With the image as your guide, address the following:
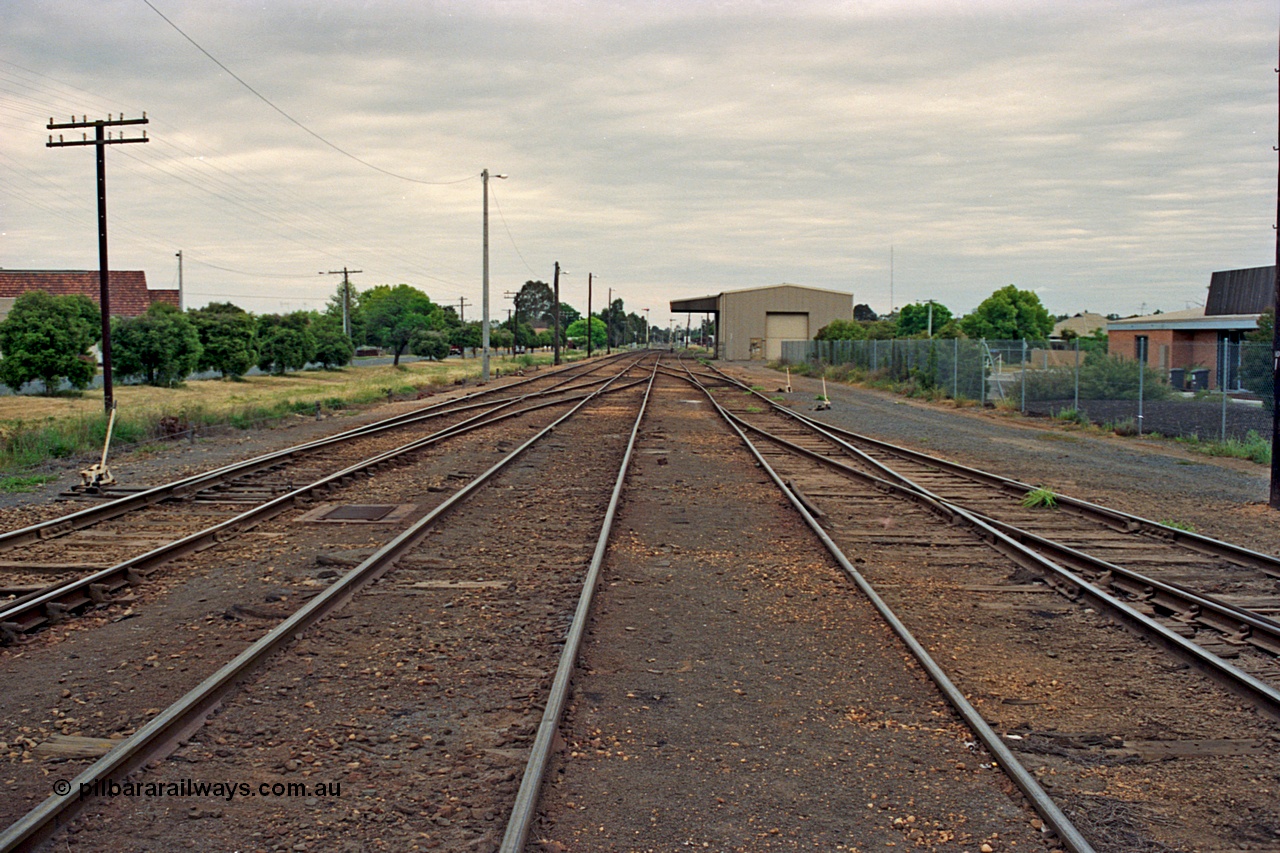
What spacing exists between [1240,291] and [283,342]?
2327 inches

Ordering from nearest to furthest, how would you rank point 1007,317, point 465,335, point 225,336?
point 225,336 → point 1007,317 → point 465,335

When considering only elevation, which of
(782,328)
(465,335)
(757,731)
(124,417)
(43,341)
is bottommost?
(757,731)

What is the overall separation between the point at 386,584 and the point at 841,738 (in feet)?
15.0

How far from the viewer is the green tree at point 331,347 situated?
73.7m

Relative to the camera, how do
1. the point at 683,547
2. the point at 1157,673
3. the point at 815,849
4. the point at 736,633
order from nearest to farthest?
the point at 815,849 → the point at 1157,673 → the point at 736,633 → the point at 683,547

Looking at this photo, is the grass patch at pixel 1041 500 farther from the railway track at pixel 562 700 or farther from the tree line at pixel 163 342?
the tree line at pixel 163 342

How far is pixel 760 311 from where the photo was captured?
10250cm

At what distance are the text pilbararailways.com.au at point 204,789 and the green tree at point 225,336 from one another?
177ft

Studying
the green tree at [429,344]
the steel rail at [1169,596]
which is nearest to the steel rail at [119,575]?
the steel rail at [1169,596]

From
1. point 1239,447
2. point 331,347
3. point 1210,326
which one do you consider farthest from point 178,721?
point 331,347

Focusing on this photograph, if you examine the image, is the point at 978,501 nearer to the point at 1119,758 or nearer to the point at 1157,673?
the point at 1157,673

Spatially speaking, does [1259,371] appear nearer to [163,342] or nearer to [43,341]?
[43,341]

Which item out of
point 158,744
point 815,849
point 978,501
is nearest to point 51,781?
point 158,744

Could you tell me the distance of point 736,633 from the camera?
7.28 m
